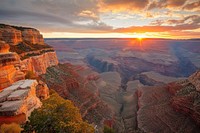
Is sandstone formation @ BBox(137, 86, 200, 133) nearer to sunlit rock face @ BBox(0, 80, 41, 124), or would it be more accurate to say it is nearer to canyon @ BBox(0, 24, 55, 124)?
canyon @ BBox(0, 24, 55, 124)

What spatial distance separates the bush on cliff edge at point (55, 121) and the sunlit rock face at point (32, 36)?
44.1 metres

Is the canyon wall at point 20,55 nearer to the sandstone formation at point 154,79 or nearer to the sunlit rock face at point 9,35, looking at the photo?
the sunlit rock face at point 9,35

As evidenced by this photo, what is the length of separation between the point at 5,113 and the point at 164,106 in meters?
47.2

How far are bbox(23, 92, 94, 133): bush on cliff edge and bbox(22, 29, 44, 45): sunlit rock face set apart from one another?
44076mm

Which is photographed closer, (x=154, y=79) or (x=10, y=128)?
(x=10, y=128)

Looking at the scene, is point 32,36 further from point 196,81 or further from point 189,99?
point 196,81

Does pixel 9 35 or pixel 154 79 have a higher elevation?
pixel 9 35

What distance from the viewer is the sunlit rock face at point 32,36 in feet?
197

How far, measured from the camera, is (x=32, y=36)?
62.8 meters

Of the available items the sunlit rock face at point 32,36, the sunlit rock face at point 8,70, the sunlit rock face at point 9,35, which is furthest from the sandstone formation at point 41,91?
the sunlit rock face at point 32,36

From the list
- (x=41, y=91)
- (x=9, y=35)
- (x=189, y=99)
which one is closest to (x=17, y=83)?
(x=41, y=91)

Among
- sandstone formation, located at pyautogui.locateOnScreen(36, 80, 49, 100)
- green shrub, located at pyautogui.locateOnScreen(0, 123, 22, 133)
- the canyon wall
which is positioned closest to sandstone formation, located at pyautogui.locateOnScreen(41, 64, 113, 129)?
the canyon wall

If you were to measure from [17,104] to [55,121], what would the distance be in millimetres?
4434

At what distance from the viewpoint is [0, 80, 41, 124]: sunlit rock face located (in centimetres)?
1945
